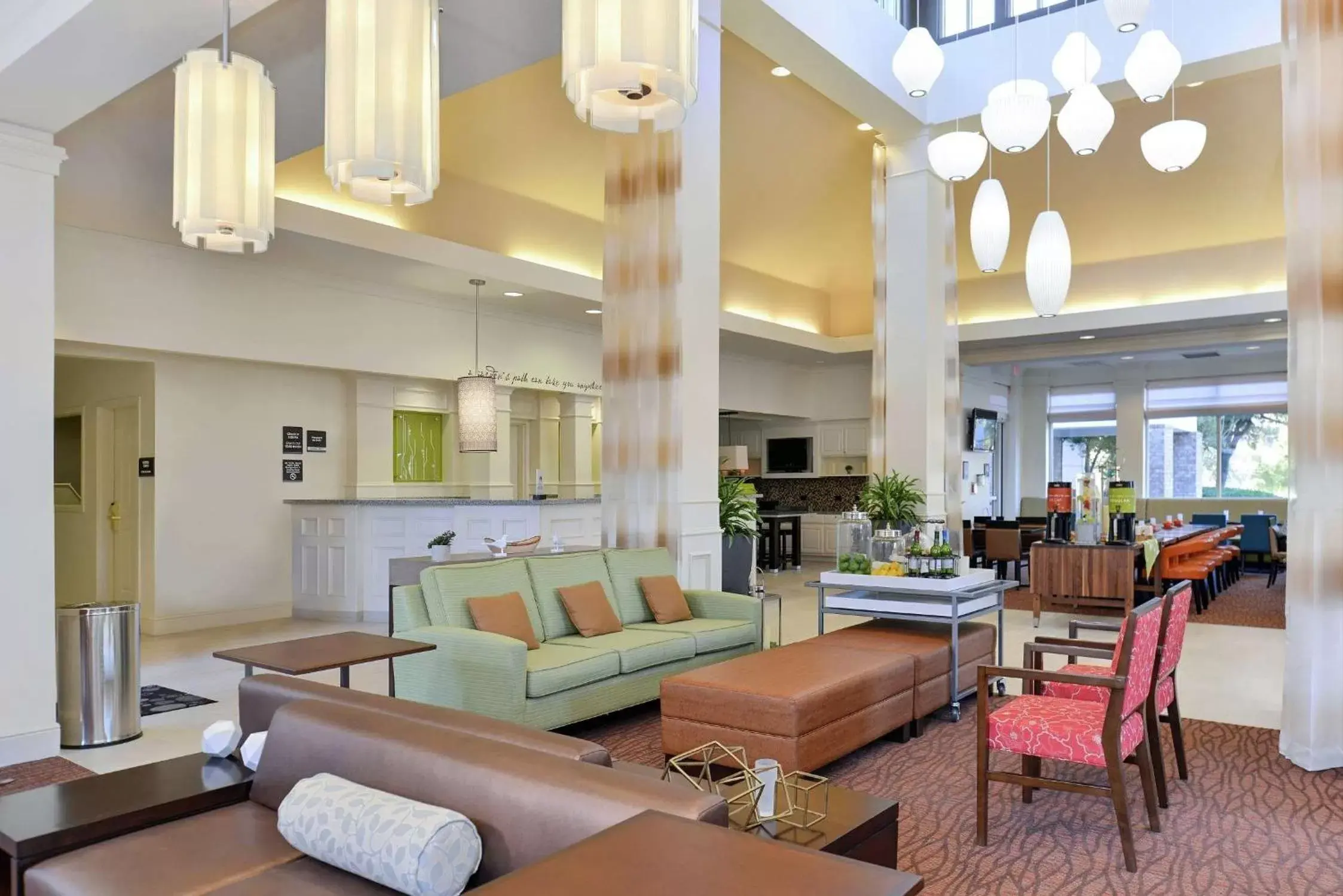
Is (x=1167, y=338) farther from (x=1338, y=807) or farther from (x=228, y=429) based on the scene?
(x=228, y=429)

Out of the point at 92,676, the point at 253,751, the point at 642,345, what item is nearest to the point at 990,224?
the point at 642,345

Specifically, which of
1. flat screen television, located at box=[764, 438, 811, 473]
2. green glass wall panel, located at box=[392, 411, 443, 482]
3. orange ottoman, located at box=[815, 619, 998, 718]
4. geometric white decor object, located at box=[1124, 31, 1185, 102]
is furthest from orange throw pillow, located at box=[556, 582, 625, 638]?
flat screen television, located at box=[764, 438, 811, 473]

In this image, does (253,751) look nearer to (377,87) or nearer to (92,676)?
(377,87)

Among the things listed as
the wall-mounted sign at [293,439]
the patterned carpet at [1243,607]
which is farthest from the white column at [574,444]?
the patterned carpet at [1243,607]

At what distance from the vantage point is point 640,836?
63.4 inches

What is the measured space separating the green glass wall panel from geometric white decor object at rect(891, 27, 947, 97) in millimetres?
6173

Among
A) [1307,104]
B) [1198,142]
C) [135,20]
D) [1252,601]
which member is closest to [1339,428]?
[1307,104]

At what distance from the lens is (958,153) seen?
604 cm

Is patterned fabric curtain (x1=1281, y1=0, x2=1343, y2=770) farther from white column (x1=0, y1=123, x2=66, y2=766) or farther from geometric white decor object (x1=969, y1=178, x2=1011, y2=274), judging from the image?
white column (x1=0, y1=123, x2=66, y2=766)

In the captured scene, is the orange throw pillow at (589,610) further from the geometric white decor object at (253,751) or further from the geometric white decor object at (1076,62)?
the geometric white decor object at (1076,62)

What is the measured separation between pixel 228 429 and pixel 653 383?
436 cm

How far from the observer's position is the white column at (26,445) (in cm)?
432

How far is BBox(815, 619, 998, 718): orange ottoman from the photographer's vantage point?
473 centimetres

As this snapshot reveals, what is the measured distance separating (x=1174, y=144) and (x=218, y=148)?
18.6 feet
